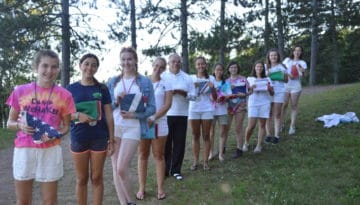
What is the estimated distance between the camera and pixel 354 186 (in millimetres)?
6570

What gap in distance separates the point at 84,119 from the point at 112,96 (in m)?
0.79

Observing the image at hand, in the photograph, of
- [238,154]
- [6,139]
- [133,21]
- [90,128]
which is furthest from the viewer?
[133,21]

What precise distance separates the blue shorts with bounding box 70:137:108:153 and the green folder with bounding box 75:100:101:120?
0.25m

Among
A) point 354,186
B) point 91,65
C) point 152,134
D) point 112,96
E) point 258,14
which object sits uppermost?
point 258,14

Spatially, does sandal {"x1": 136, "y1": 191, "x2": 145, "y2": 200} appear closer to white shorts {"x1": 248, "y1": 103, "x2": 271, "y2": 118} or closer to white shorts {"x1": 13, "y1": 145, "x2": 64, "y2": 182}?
white shorts {"x1": 13, "y1": 145, "x2": 64, "y2": 182}

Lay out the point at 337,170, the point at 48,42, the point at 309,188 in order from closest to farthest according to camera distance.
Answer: the point at 309,188 → the point at 337,170 → the point at 48,42

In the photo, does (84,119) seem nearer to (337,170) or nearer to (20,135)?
(20,135)

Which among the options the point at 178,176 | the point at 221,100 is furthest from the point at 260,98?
the point at 178,176

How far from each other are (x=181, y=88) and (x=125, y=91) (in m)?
1.74

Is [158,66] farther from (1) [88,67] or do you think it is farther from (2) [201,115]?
(1) [88,67]

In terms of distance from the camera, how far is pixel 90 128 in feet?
16.1

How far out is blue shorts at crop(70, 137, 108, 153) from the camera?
4906 millimetres

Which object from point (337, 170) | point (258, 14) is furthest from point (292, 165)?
point (258, 14)

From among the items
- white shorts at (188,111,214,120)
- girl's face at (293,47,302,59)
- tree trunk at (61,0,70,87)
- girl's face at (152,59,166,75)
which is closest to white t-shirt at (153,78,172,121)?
girl's face at (152,59,166,75)
